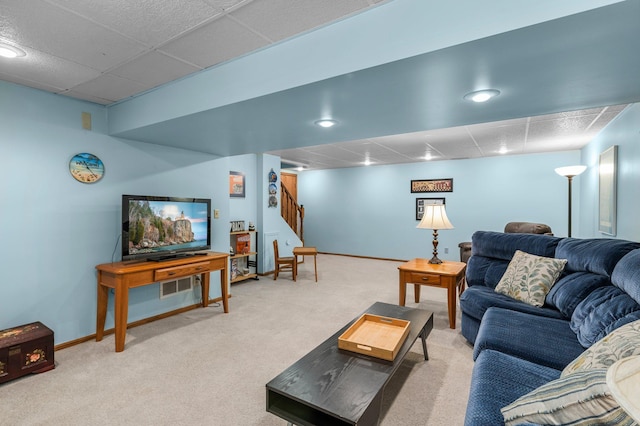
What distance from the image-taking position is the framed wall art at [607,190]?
11.2 feet

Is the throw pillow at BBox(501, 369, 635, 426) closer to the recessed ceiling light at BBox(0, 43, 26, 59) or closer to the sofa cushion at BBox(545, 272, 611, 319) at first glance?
the sofa cushion at BBox(545, 272, 611, 319)

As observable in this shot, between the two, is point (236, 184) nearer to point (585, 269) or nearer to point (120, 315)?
point (120, 315)

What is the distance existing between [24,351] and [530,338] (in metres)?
3.54

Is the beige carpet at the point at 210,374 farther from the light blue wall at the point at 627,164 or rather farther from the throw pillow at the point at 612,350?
the light blue wall at the point at 627,164

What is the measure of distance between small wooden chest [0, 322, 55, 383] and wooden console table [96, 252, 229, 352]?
47 cm

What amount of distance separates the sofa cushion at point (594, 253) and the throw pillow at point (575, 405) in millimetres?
1777

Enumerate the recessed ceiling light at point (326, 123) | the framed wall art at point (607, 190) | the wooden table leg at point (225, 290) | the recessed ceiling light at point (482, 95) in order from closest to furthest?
1. the recessed ceiling light at point (482, 95)
2. the recessed ceiling light at point (326, 123)
3. the framed wall art at point (607, 190)
4. the wooden table leg at point (225, 290)

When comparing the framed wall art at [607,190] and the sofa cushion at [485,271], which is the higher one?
the framed wall art at [607,190]

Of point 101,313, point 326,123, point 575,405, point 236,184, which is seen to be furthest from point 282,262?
point 575,405

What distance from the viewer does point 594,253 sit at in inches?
91.2

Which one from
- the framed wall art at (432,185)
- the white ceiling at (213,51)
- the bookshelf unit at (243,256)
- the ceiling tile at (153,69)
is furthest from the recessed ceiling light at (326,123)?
the framed wall art at (432,185)

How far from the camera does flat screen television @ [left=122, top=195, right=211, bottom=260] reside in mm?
3039

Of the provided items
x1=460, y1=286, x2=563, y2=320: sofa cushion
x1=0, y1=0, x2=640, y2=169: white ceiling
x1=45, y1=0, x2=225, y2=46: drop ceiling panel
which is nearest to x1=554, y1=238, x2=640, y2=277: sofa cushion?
x1=460, y1=286, x2=563, y2=320: sofa cushion

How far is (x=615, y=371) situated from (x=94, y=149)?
3.86 metres
